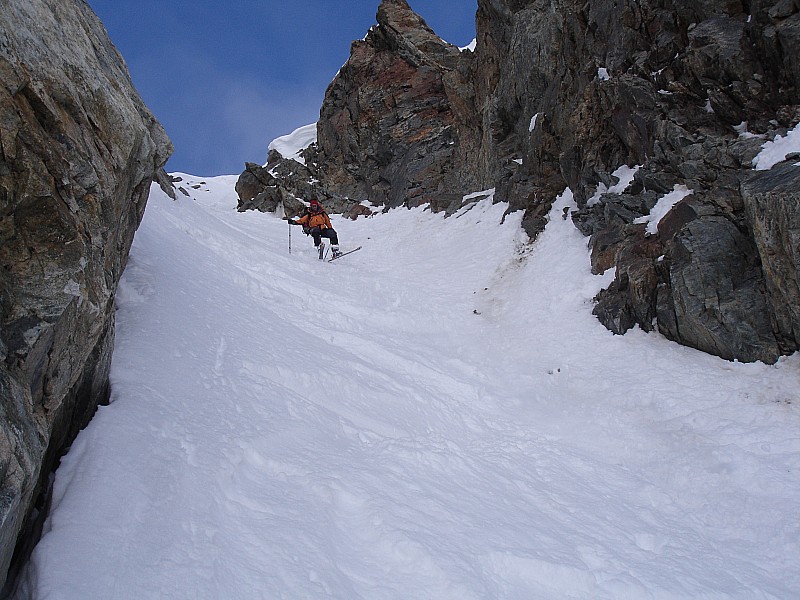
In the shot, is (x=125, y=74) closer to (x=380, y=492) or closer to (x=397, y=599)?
(x=380, y=492)

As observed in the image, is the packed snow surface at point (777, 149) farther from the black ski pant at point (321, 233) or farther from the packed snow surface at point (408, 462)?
the black ski pant at point (321, 233)

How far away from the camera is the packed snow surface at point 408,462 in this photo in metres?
4.14

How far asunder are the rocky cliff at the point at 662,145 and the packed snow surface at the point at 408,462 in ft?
3.25

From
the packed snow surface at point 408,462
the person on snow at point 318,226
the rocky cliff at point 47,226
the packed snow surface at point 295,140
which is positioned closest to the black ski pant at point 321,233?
the person on snow at point 318,226

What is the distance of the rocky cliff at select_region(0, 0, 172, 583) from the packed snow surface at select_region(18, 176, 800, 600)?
0.85m

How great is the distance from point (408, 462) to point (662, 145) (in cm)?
1124

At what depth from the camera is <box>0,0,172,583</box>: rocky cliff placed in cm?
327

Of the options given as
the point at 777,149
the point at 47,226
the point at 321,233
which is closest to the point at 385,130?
the point at 321,233

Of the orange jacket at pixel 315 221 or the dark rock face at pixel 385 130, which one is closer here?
the orange jacket at pixel 315 221

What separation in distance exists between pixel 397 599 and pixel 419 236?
21.2 metres

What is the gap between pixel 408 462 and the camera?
6238mm

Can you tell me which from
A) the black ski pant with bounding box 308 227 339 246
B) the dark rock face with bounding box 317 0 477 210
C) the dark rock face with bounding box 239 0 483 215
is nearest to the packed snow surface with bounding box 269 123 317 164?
the dark rock face with bounding box 239 0 483 215

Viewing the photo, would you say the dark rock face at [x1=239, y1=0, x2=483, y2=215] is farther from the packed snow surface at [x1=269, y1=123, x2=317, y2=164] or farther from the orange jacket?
the packed snow surface at [x1=269, y1=123, x2=317, y2=164]

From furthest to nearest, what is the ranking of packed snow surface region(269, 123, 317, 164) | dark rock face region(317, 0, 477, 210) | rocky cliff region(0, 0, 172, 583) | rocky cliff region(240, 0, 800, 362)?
packed snow surface region(269, 123, 317, 164) < dark rock face region(317, 0, 477, 210) < rocky cliff region(240, 0, 800, 362) < rocky cliff region(0, 0, 172, 583)
